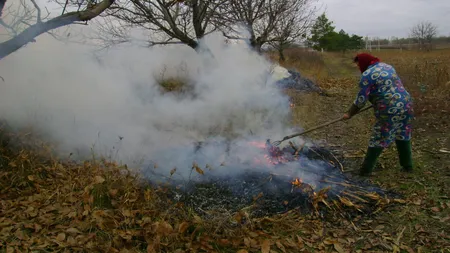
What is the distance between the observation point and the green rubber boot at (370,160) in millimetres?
4641

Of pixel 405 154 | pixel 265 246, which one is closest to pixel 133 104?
pixel 265 246

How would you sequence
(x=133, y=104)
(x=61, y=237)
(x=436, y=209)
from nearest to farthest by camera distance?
(x=61, y=237) < (x=436, y=209) < (x=133, y=104)

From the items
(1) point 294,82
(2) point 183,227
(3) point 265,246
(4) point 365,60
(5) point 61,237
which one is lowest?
(3) point 265,246

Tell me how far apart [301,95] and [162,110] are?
6096 mm

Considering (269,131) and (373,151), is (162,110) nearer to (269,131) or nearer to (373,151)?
(269,131)

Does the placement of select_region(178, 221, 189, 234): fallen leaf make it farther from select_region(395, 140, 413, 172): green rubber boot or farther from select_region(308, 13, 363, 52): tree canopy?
select_region(308, 13, 363, 52): tree canopy

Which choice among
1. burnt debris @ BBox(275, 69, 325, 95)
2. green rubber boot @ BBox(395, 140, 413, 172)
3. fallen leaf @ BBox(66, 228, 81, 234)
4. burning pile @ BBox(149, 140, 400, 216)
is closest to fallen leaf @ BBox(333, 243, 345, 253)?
burning pile @ BBox(149, 140, 400, 216)

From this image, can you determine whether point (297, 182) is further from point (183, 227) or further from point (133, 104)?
point (133, 104)

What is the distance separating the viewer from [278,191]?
4121 mm

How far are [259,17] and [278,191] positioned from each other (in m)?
7.45

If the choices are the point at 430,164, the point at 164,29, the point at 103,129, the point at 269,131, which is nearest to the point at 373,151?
the point at 430,164

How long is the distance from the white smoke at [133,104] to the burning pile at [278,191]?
1.85ft

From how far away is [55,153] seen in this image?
478 centimetres

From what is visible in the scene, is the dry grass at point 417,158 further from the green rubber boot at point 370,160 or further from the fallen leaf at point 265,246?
the fallen leaf at point 265,246
